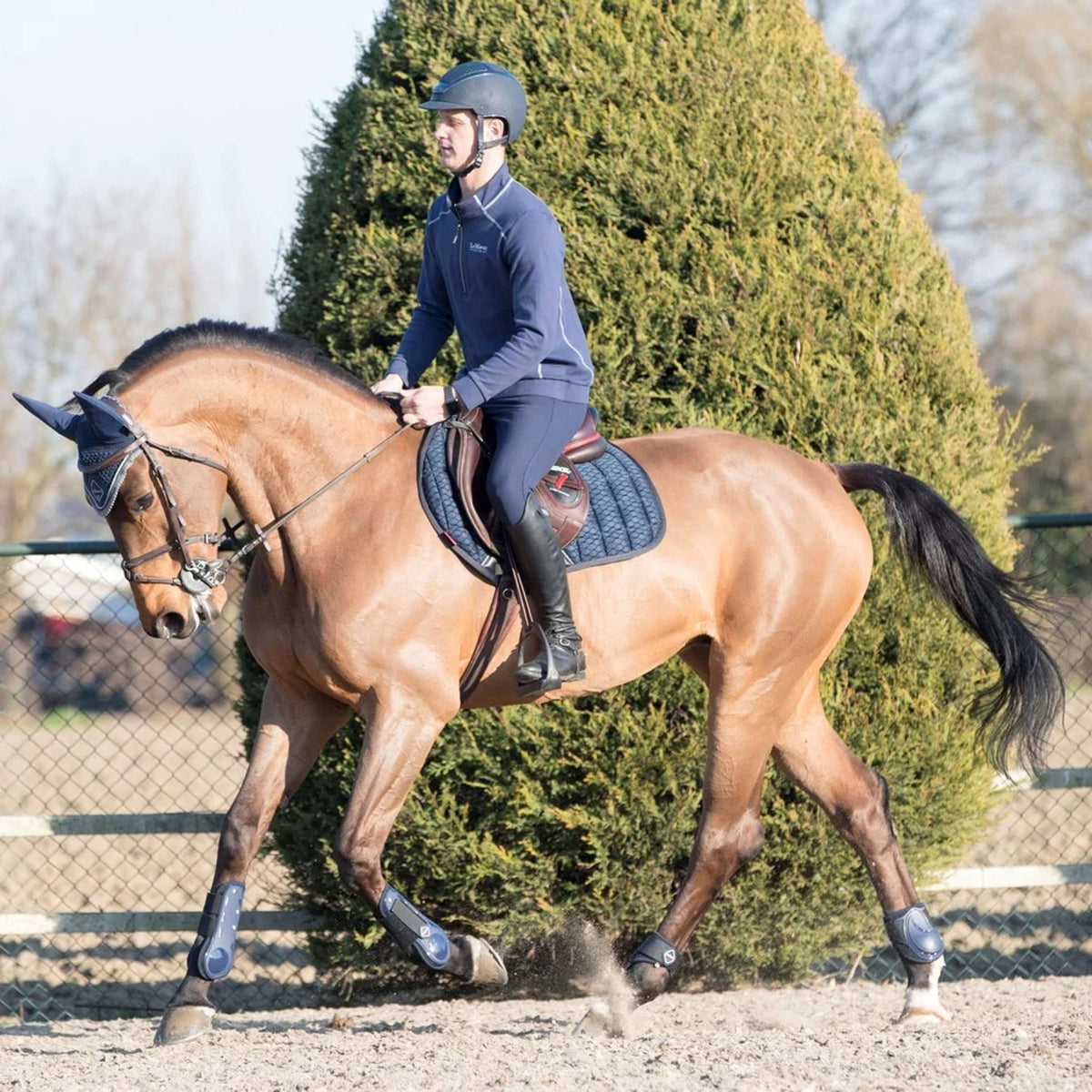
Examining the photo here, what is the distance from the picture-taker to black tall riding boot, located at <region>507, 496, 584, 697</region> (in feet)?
14.0

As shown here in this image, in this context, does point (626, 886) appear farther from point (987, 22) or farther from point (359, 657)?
point (987, 22)

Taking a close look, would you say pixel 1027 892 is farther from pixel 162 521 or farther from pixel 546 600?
pixel 162 521

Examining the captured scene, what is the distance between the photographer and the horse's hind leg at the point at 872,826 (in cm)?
502

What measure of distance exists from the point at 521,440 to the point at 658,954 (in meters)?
1.79

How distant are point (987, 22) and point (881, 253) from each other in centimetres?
2214

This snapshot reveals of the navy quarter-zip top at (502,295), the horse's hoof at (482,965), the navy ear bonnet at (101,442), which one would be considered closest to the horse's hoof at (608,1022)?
the horse's hoof at (482,965)

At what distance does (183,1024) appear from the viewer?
4.46 metres

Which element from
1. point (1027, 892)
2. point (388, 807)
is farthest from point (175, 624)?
point (1027, 892)

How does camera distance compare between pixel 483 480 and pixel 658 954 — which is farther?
pixel 658 954

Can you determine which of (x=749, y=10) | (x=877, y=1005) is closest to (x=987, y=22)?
(x=749, y=10)

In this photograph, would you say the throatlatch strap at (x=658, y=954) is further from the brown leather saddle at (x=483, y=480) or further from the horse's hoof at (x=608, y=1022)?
the brown leather saddle at (x=483, y=480)

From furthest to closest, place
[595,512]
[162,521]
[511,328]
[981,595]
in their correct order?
[981,595] < [595,512] < [511,328] < [162,521]

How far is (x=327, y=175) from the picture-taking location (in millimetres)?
5848

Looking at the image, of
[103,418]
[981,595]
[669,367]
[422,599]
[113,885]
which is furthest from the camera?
[113,885]
